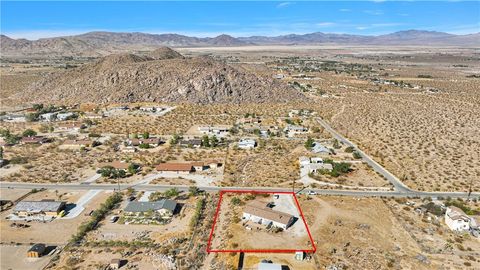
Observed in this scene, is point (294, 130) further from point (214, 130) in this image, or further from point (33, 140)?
point (33, 140)

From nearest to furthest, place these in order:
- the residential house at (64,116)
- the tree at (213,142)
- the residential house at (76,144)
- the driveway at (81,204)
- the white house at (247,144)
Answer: the driveway at (81,204) < the white house at (247,144) < the residential house at (76,144) < the tree at (213,142) < the residential house at (64,116)

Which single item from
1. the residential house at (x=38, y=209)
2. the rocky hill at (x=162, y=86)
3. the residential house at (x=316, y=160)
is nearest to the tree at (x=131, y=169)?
the residential house at (x=38, y=209)

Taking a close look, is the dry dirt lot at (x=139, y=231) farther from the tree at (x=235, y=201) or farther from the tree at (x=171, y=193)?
the tree at (x=235, y=201)

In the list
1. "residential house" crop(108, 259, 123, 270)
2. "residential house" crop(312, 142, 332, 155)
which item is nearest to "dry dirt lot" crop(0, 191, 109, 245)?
"residential house" crop(108, 259, 123, 270)

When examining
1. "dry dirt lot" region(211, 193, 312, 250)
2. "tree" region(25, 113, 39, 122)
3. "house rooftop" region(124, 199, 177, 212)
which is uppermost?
"tree" region(25, 113, 39, 122)

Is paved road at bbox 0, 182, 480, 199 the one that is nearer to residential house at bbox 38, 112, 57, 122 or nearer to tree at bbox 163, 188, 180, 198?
tree at bbox 163, 188, 180, 198

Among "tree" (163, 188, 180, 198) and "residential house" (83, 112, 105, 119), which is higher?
"residential house" (83, 112, 105, 119)

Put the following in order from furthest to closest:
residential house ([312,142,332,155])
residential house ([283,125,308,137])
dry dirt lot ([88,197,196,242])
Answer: residential house ([283,125,308,137]) → residential house ([312,142,332,155]) → dry dirt lot ([88,197,196,242])

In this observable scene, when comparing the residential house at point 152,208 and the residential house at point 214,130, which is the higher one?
the residential house at point 214,130
